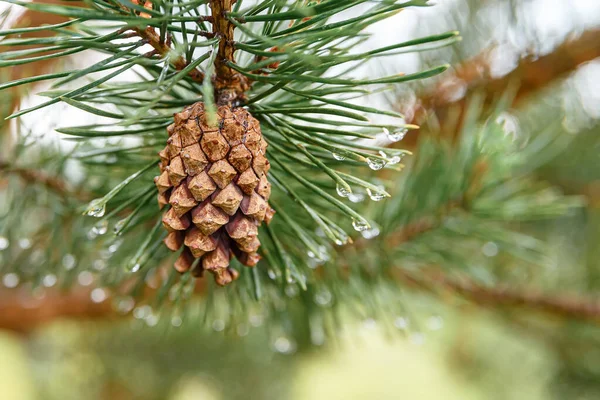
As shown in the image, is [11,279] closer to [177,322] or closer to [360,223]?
[177,322]

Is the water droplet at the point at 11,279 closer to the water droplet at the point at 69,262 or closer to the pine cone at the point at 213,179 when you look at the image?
the water droplet at the point at 69,262

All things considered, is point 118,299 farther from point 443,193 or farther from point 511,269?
point 511,269

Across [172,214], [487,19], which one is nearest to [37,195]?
[172,214]

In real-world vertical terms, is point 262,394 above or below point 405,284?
below

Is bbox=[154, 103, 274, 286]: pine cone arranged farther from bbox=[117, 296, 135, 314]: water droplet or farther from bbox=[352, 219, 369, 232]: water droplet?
bbox=[117, 296, 135, 314]: water droplet

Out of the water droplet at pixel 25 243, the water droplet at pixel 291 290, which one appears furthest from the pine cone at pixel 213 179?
the water droplet at pixel 25 243

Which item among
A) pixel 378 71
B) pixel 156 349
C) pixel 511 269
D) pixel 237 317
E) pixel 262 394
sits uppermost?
pixel 378 71

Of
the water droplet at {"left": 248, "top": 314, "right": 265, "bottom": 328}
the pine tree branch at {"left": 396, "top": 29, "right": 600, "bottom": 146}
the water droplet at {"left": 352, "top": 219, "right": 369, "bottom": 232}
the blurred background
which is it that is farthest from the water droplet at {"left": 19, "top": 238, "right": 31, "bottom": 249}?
the pine tree branch at {"left": 396, "top": 29, "right": 600, "bottom": 146}
